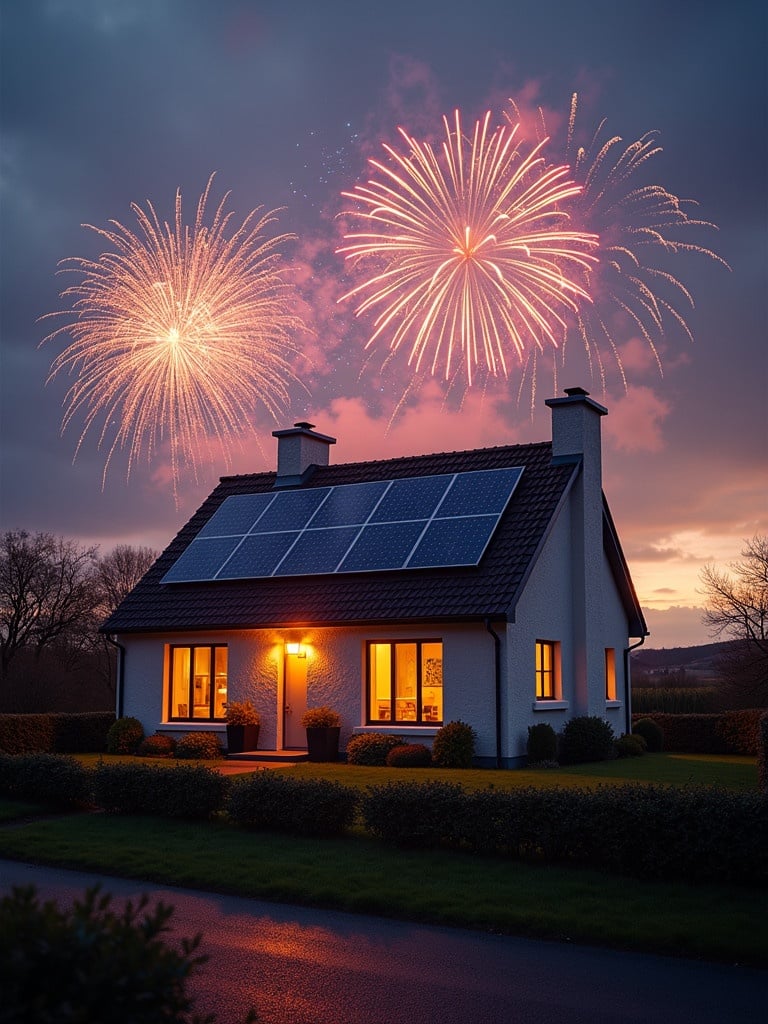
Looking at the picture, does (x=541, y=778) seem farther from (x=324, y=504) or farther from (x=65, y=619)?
(x=65, y=619)

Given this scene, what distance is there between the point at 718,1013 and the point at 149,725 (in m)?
19.4

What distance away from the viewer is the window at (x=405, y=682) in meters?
21.1

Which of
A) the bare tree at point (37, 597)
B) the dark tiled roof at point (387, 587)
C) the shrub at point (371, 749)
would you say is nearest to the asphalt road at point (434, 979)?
the shrub at point (371, 749)

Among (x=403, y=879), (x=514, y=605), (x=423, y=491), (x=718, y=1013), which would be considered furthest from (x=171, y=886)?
(x=423, y=491)

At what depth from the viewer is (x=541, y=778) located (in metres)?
17.0

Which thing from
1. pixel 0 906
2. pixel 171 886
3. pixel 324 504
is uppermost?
pixel 324 504

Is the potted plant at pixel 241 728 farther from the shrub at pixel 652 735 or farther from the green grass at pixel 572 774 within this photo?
the shrub at pixel 652 735

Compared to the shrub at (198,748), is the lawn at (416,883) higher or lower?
lower

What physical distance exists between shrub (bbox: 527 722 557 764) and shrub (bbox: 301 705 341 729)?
399 centimetres

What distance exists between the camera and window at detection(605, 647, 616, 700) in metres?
25.6

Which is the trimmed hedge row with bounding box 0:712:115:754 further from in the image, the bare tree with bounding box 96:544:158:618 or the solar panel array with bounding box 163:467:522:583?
the bare tree with bounding box 96:544:158:618

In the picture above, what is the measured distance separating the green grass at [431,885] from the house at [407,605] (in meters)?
8.69

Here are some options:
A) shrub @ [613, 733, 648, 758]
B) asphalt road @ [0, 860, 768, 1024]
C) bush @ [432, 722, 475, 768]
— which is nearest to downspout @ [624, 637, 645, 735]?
shrub @ [613, 733, 648, 758]

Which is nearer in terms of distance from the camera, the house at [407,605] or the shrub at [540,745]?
the shrub at [540,745]
